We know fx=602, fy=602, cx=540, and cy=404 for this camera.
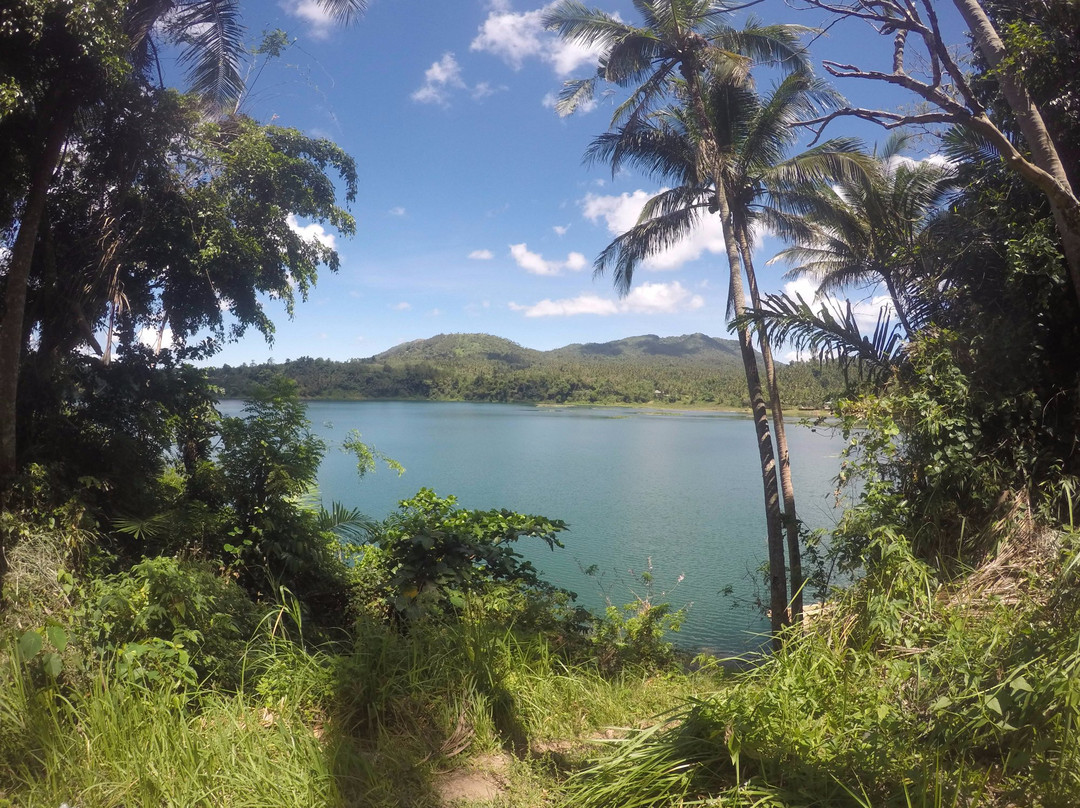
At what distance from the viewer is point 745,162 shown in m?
9.28

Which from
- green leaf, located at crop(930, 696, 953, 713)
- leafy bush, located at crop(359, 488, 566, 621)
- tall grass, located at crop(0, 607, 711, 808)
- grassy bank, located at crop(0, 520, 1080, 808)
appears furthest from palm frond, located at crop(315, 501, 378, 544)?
green leaf, located at crop(930, 696, 953, 713)

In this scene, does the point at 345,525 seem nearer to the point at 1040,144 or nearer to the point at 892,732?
the point at 892,732

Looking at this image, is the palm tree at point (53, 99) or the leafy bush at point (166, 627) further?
the palm tree at point (53, 99)

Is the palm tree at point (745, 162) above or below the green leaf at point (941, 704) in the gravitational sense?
above

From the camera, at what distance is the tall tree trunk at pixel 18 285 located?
5.17 m

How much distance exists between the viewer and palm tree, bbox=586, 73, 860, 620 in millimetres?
8844

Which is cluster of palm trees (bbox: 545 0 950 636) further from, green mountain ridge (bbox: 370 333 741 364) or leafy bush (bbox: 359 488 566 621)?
green mountain ridge (bbox: 370 333 741 364)

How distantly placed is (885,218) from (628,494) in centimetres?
1240

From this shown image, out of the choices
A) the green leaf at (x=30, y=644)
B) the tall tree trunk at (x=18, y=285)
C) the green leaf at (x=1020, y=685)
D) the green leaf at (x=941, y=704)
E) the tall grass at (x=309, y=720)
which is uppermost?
the tall tree trunk at (x=18, y=285)

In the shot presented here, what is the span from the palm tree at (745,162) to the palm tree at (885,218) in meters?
0.46

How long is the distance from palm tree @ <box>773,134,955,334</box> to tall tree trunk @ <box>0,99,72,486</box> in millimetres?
8168

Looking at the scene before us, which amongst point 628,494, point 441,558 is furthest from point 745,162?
point 628,494

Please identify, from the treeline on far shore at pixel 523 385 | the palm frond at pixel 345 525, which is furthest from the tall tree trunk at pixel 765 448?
the treeline on far shore at pixel 523 385

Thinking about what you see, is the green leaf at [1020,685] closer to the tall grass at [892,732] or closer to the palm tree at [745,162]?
the tall grass at [892,732]
